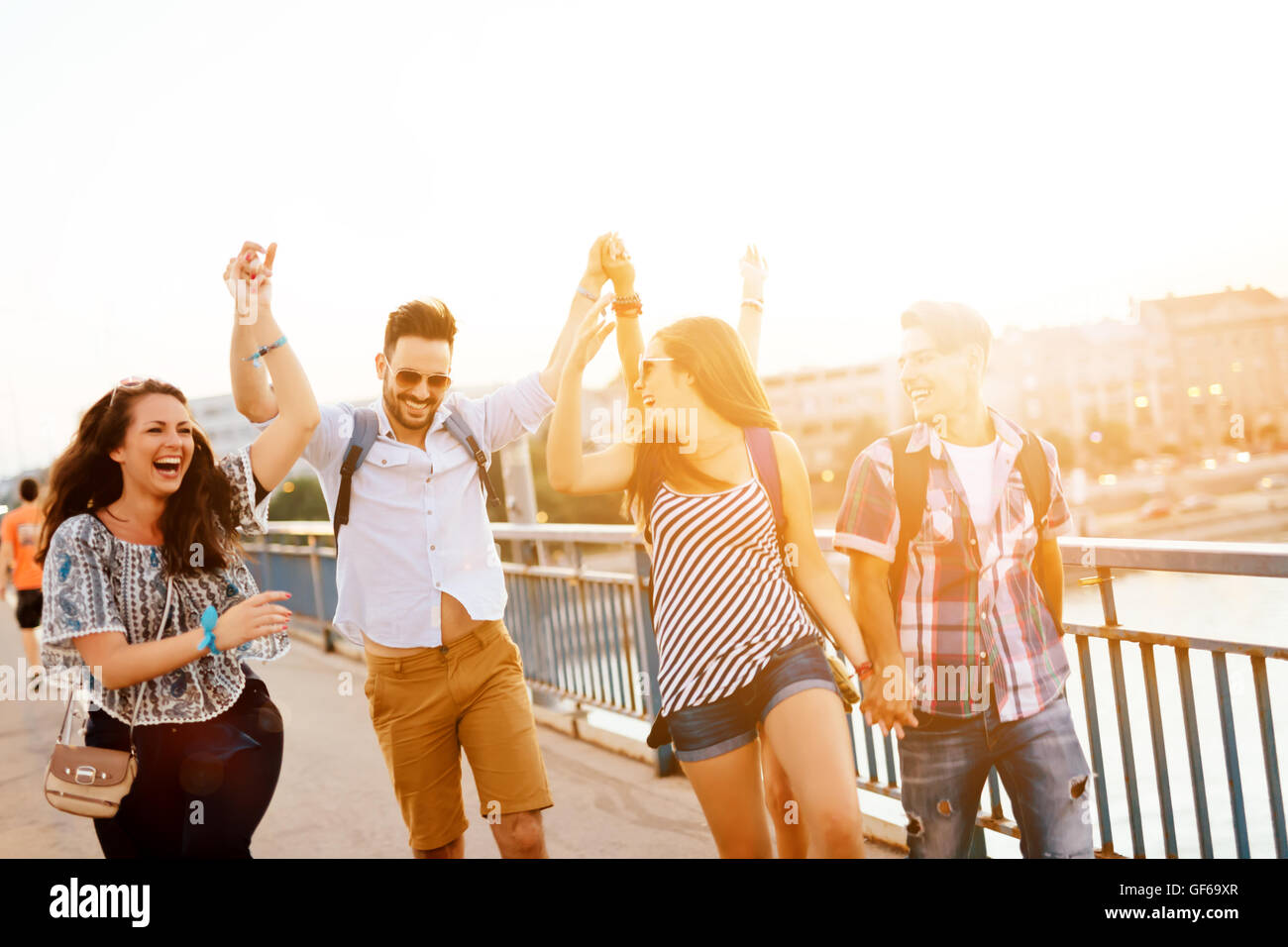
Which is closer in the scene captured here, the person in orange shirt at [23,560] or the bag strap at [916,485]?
the bag strap at [916,485]

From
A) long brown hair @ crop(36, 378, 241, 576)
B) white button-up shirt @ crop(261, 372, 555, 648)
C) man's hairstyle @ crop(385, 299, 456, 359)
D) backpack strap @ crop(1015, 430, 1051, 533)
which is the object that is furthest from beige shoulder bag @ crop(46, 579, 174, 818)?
backpack strap @ crop(1015, 430, 1051, 533)

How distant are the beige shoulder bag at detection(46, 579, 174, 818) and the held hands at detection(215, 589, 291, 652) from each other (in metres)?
0.35

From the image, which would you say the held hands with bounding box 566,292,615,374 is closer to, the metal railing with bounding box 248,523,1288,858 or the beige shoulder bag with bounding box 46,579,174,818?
the metal railing with bounding box 248,523,1288,858

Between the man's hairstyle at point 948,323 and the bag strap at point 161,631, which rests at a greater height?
the man's hairstyle at point 948,323

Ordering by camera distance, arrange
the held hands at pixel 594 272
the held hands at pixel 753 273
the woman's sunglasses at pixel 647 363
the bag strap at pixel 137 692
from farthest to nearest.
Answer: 1. the held hands at pixel 753 273
2. the held hands at pixel 594 272
3. the woman's sunglasses at pixel 647 363
4. the bag strap at pixel 137 692

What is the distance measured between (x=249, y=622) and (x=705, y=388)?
1294 mm

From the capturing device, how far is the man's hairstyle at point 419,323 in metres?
2.84

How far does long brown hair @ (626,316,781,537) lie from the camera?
8.69 ft

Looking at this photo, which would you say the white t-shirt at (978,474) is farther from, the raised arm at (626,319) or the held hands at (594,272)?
the held hands at (594,272)

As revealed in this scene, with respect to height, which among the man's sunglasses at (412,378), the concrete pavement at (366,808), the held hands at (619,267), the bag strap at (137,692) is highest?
the held hands at (619,267)

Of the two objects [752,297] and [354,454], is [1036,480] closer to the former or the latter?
[752,297]

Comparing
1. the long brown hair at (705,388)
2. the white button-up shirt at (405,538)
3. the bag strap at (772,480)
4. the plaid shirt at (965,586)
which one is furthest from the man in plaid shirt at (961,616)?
the white button-up shirt at (405,538)
